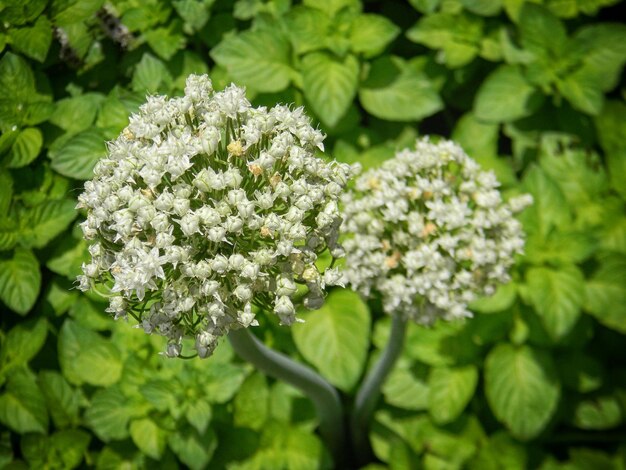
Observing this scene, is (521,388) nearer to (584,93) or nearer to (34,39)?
(584,93)

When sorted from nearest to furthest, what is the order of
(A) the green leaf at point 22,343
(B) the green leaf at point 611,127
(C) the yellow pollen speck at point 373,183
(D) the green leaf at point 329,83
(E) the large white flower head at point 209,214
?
(E) the large white flower head at point 209,214 → (C) the yellow pollen speck at point 373,183 → (A) the green leaf at point 22,343 → (D) the green leaf at point 329,83 → (B) the green leaf at point 611,127

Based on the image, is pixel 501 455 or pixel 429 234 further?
pixel 501 455

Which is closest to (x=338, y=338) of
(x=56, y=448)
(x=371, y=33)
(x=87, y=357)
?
(x=87, y=357)

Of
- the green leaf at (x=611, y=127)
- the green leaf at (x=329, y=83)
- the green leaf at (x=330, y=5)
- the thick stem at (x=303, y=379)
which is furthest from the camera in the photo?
the green leaf at (x=611, y=127)

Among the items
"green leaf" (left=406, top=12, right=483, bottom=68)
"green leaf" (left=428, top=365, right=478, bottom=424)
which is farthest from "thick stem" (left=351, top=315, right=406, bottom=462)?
"green leaf" (left=406, top=12, right=483, bottom=68)

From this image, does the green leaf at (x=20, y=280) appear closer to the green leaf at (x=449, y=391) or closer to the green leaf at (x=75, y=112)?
the green leaf at (x=75, y=112)

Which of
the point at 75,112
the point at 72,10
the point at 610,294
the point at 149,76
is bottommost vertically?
the point at 610,294

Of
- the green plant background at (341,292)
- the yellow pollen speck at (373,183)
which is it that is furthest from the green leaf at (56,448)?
the yellow pollen speck at (373,183)
